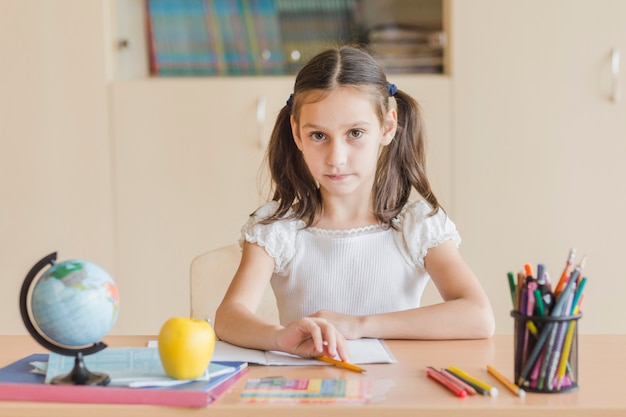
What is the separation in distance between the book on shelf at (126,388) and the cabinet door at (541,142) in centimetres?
172

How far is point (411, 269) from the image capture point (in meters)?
1.92

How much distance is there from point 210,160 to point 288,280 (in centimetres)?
107

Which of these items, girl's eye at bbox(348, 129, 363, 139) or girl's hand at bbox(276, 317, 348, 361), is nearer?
girl's hand at bbox(276, 317, 348, 361)

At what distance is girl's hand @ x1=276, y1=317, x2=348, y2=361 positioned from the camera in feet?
4.47

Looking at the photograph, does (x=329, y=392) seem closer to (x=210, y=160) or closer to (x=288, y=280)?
(x=288, y=280)

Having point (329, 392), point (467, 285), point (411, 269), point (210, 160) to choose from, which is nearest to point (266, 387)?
point (329, 392)

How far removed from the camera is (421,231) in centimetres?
188

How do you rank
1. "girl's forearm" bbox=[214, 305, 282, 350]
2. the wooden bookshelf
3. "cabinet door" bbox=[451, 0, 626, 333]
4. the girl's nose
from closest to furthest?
1. "girl's forearm" bbox=[214, 305, 282, 350]
2. the girl's nose
3. "cabinet door" bbox=[451, 0, 626, 333]
4. the wooden bookshelf

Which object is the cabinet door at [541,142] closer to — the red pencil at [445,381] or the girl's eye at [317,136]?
the girl's eye at [317,136]

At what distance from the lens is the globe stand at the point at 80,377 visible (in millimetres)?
1208

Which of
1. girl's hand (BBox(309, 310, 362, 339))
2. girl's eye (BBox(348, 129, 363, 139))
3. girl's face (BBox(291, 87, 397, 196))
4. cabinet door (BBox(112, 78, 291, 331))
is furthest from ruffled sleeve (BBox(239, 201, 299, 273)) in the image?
cabinet door (BBox(112, 78, 291, 331))

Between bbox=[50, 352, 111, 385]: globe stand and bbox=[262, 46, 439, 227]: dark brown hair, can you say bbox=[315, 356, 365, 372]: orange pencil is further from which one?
bbox=[262, 46, 439, 227]: dark brown hair

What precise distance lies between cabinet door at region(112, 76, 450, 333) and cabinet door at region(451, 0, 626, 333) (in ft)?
0.45

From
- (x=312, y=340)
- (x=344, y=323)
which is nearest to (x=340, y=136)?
(x=344, y=323)
